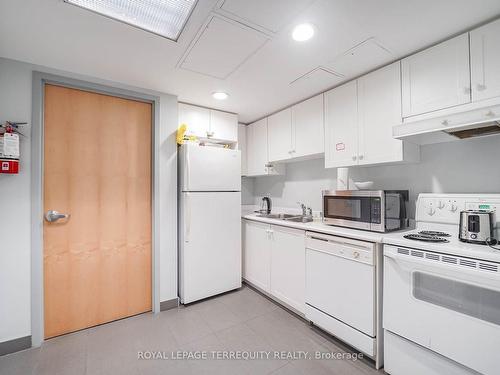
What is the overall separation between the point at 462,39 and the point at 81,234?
11.2 ft

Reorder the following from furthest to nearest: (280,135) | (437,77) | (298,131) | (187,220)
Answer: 1. (280,135)
2. (298,131)
3. (187,220)
4. (437,77)

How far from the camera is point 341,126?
7.68ft

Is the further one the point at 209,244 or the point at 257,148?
the point at 257,148

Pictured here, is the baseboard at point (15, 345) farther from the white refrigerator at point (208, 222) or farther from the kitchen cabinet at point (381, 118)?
the kitchen cabinet at point (381, 118)

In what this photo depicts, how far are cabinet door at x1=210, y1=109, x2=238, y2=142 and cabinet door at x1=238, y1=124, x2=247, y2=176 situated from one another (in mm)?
458

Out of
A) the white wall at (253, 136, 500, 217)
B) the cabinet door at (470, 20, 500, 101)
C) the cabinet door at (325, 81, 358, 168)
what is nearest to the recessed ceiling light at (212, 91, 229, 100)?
the cabinet door at (325, 81, 358, 168)

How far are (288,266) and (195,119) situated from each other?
2020 mm

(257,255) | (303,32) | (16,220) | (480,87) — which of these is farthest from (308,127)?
(16,220)

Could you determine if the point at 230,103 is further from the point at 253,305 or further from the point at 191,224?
the point at 253,305

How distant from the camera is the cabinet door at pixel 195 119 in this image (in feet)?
9.33

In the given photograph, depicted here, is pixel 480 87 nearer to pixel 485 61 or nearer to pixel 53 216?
pixel 485 61

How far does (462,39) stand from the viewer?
1.59 m

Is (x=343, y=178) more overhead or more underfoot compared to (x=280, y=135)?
more underfoot

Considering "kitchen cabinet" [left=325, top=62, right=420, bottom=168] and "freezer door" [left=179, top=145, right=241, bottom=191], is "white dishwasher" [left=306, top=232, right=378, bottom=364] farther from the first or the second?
"freezer door" [left=179, top=145, right=241, bottom=191]
